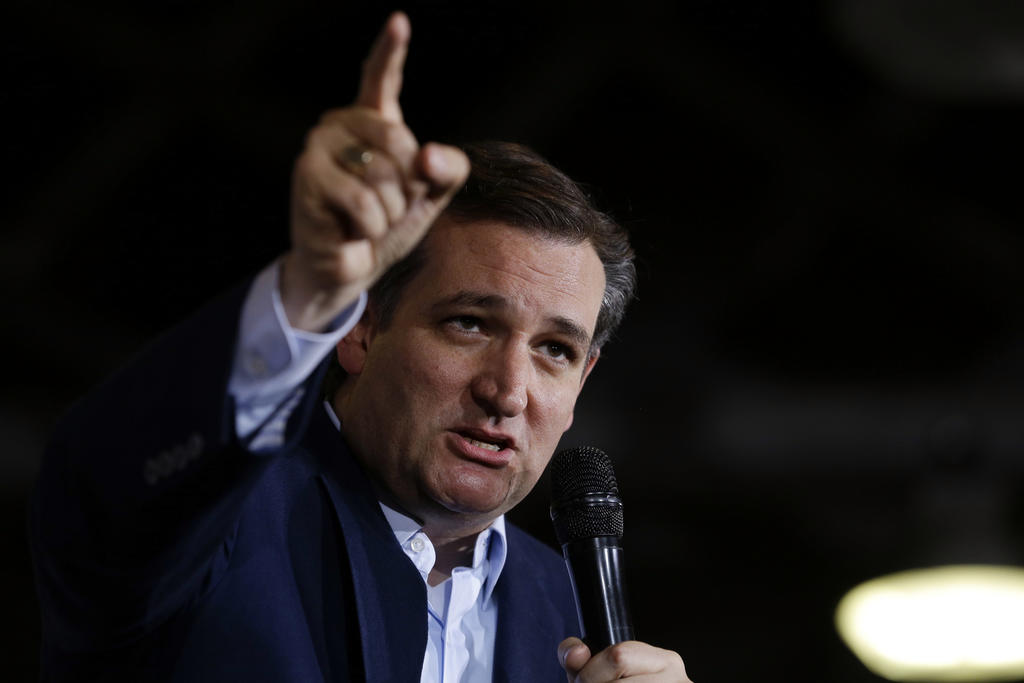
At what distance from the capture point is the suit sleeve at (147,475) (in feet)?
3.96

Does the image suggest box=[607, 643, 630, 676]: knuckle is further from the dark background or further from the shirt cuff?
the dark background

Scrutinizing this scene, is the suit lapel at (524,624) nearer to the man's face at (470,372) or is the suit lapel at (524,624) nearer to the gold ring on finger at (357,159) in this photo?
the man's face at (470,372)

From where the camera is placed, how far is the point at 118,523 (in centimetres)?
124

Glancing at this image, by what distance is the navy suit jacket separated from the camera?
122cm

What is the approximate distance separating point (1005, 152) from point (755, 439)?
1.41 meters

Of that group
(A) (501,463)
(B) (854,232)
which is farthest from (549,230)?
(B) (854,232)

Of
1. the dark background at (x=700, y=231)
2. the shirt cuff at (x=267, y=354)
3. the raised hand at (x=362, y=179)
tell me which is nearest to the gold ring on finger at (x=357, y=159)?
the raised hand at (x=362, y=179)

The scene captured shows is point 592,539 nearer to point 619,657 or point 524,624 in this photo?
point 619,657

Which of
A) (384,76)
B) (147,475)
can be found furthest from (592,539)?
(384,76)

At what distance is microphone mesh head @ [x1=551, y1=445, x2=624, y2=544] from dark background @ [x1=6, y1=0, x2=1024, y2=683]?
188 centimetres

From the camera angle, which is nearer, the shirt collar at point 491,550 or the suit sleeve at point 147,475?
the suit sleeve at point 147,475

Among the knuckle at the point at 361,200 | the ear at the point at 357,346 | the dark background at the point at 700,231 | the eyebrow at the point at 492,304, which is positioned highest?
the dark background at the point at 700,231

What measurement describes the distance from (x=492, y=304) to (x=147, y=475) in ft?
2.49

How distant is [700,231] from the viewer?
4121 mm
